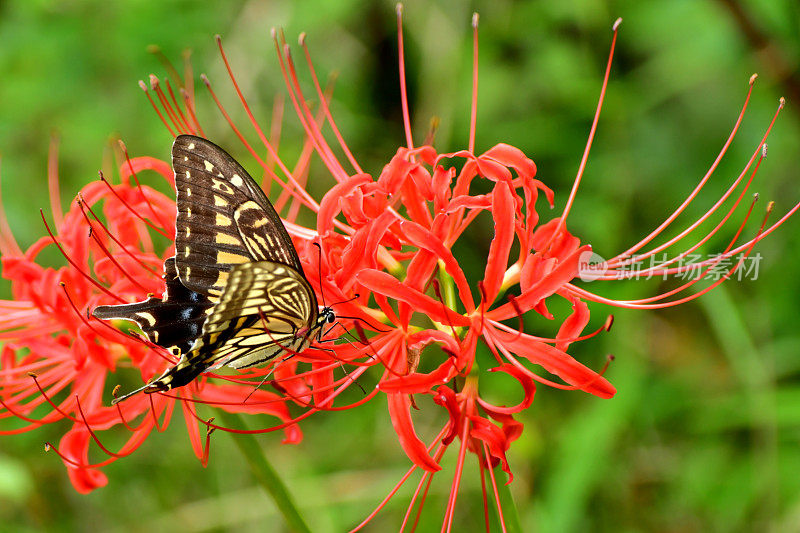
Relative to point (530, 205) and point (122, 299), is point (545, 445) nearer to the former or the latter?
point (530, 205)

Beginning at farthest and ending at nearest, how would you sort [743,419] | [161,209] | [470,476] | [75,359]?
[470,476]
[743,419]
[161,209]
[75,359]

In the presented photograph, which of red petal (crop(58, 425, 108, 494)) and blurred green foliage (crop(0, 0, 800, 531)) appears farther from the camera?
blurred green foliage (crop(0, 0, 800, 531))

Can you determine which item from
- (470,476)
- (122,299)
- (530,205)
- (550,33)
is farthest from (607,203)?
(122,299)

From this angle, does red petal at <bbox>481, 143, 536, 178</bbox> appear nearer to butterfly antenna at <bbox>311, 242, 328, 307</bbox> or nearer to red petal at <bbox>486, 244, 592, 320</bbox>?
red petal at <bbox>486, 244, 592, 320</bbox>

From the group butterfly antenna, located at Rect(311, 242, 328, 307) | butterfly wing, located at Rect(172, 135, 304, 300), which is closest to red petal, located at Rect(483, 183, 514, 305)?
butterfly antenna, located at Rect(311, 242, 328, 307)

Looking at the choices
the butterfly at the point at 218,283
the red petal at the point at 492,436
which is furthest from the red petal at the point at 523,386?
the butterfly at the point at 218,283

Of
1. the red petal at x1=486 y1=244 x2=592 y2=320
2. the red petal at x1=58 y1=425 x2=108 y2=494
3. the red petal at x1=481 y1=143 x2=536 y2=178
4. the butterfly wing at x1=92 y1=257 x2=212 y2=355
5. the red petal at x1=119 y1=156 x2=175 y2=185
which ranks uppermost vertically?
the red petal at x1=481 y1=143 x2=536 y2=178

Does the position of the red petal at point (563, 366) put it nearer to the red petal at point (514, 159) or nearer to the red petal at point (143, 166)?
the red petal at point (514, 159)

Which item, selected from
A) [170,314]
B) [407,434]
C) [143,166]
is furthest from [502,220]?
[143,166]
